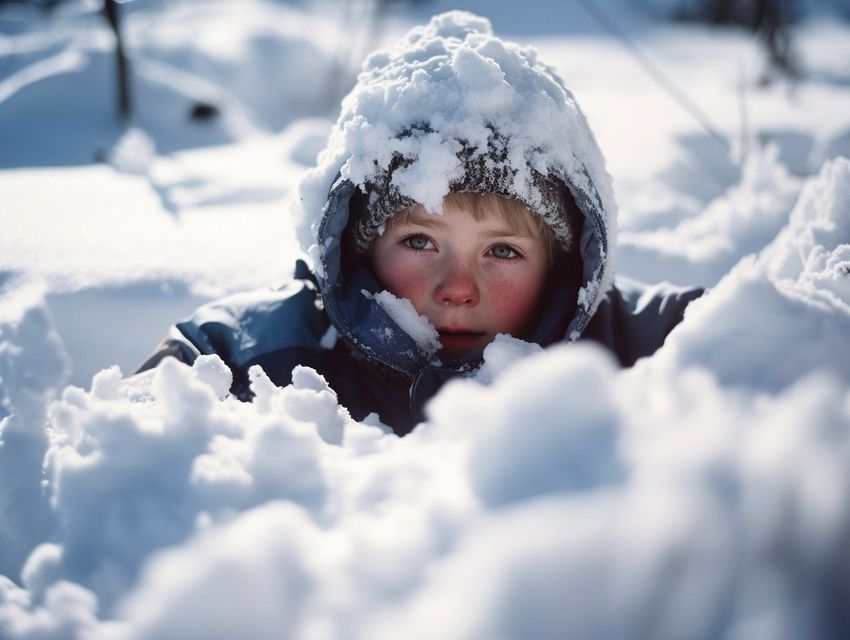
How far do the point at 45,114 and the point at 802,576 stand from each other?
11.4 feet

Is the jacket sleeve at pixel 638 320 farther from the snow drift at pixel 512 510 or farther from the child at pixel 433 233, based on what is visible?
the snow drift at pixel 512 510

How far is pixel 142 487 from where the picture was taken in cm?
74

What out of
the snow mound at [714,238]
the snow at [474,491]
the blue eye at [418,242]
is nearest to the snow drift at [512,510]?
the snow at [474,491]

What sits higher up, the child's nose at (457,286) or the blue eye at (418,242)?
the blue eye at (418,242)

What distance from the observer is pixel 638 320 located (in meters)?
1.71

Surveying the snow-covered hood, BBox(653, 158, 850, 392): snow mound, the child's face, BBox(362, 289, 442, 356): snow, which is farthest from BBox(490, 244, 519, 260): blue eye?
BBox(653, 158, 850, 392): snow mound

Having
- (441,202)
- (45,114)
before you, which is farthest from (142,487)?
(45,114)

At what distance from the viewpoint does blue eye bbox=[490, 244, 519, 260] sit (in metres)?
1.45

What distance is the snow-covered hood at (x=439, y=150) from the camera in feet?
4.34

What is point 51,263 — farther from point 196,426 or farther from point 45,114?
point 45,114

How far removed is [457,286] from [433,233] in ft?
0.43

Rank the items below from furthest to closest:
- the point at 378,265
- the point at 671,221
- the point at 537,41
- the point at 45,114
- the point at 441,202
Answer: the point at 537,41
the point at 45,114
the point at 671,221
the point at 378,265
the point at 441,202

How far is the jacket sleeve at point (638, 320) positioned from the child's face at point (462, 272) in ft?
1.01

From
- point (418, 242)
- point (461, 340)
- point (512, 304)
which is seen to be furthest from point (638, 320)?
point (418, 242)
